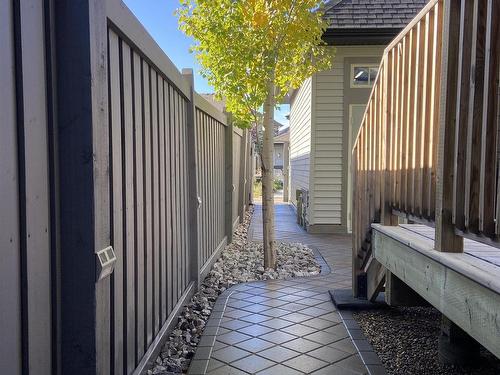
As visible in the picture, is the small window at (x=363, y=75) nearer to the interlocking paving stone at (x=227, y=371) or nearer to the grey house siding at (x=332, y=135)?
the grey house siding at (x=332, y=135)

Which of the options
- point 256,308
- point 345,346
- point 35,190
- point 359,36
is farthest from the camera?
point 359,36

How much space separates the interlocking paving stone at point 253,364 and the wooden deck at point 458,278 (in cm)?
104

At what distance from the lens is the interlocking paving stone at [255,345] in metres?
3.21

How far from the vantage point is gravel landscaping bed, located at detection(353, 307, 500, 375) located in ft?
9.49

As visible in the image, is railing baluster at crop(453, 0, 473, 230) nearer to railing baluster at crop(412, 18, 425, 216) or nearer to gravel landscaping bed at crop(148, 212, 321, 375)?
railing baluster at crop(412, 18, 425, 216)

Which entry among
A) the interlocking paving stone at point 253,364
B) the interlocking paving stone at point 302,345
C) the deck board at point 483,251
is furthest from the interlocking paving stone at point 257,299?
the deck board at point 483,251

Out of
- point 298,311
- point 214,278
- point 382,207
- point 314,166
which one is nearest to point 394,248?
point 382,207

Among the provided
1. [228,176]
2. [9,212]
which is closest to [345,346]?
[9,212]

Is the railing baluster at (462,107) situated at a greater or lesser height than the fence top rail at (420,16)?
lesser

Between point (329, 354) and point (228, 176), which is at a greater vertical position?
point (228, 176)

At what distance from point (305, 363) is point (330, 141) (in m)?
5.91

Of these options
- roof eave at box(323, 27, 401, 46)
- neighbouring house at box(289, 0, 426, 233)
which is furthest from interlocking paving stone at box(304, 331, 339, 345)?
roof eave at box(323, 27, 401, 46)

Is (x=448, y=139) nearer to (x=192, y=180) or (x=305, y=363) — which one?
(x=305, y=363)

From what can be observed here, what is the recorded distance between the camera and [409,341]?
11.1ft
